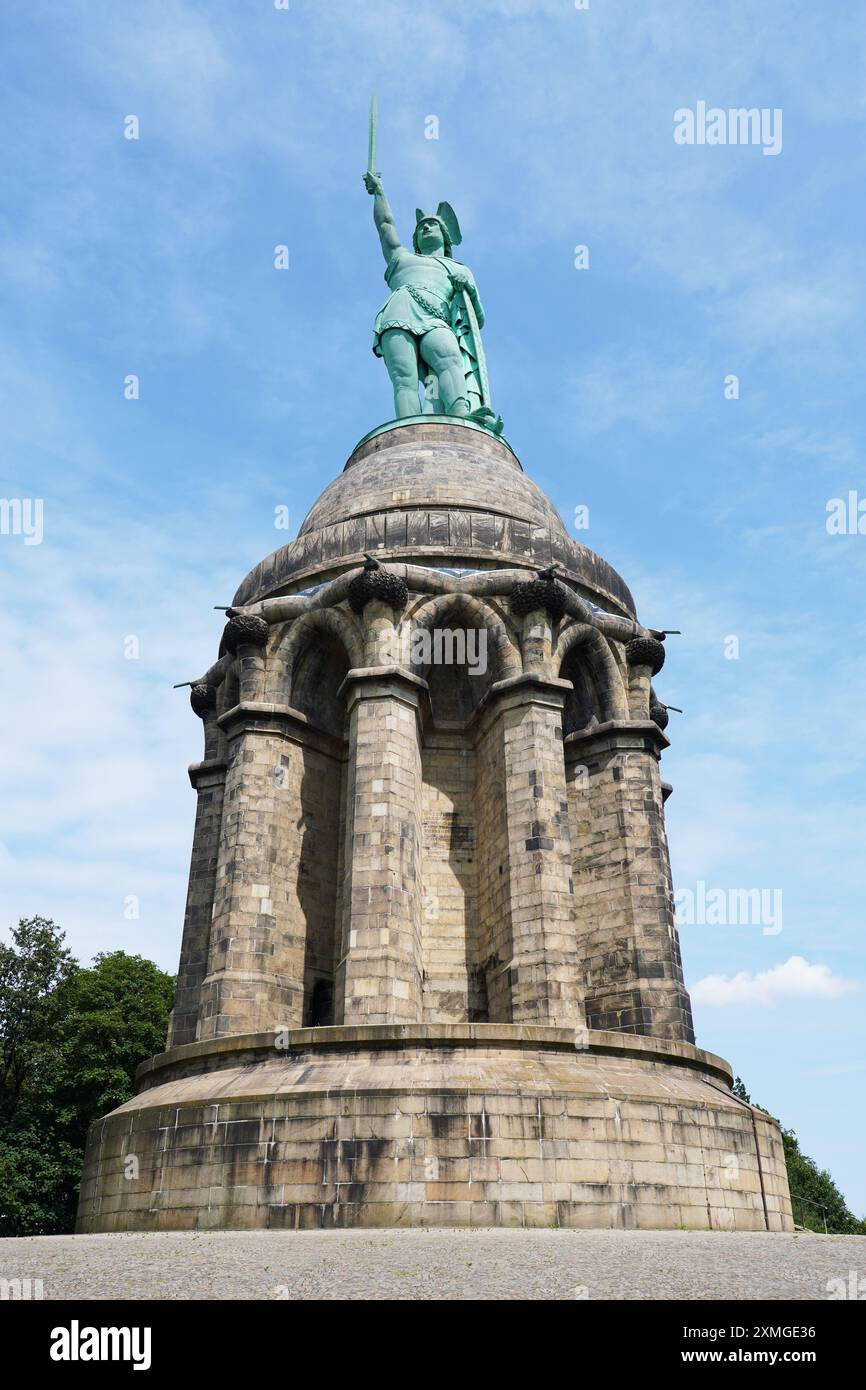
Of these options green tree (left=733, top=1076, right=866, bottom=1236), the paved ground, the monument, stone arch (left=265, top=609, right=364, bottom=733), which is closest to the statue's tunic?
the monument

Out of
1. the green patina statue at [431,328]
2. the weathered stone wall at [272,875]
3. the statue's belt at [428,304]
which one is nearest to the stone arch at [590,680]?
the weathered stone wall at [272,875]

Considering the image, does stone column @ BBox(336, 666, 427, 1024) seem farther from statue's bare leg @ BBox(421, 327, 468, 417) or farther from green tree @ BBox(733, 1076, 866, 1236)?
green tree @ BBox(733, 1076, 866, 1236)

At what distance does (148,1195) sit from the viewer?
1395cm

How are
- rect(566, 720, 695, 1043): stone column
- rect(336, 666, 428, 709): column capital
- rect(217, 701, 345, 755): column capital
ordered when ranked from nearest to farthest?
rect(566, 720, 695, 1043): stone column < rect(336, 666, 428, 709): column capital < rect(217, 701, 345, 755): column capital

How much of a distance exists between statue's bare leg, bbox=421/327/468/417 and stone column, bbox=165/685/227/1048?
12018 mm

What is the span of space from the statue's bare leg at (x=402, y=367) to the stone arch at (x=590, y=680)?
11.3 meters

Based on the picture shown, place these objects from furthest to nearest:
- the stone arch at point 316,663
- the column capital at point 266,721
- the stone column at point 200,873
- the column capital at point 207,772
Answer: the column capital at point 207,772
the stone column at point 200,873
the stone arch at point 316,663
the column capital at point 266,721

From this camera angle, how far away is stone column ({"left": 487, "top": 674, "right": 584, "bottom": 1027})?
644 inches

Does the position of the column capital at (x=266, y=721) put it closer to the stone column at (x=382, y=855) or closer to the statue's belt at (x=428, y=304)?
the stone column at (x=382, y=855)

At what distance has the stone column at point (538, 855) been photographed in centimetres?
1636

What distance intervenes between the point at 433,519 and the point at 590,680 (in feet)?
15.8

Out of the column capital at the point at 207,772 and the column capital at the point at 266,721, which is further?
the column capital at the point at 207,772

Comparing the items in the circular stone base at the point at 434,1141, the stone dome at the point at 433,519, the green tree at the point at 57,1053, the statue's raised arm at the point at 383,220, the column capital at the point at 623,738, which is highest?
the statue's raised arm at the point at 383,220
